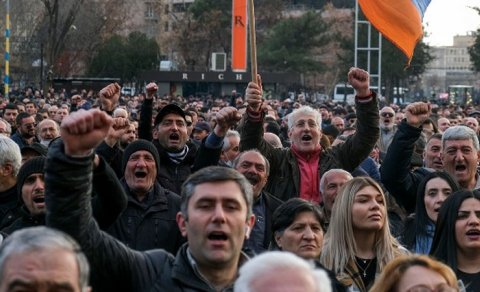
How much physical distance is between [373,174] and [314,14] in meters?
63.5

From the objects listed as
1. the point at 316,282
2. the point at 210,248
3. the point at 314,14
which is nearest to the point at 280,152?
the point at 210,248

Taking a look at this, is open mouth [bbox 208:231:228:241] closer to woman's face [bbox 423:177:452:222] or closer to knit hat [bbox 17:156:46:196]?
knit hat [bbox 17:156:46:196]

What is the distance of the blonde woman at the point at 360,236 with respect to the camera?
6.72 meters

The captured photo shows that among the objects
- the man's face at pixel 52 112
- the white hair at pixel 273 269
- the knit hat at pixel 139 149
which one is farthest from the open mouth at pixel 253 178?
the man's face at pixel 52 112

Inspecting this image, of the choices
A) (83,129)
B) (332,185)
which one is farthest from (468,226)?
(83,129)

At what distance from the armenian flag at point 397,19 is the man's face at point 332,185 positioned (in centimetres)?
377

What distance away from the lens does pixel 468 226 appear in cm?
677

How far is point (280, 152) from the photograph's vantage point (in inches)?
370

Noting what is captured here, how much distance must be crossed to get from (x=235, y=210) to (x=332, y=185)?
11.0 ft

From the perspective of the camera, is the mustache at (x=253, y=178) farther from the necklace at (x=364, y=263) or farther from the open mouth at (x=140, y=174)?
the necklace at (x=364, y=263)

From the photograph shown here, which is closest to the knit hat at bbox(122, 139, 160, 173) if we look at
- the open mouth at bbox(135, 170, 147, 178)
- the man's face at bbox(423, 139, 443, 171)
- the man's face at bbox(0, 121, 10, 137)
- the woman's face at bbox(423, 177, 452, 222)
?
the open mouth at bbox(135, 170, 147, 178)

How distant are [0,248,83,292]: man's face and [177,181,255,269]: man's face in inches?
37.5

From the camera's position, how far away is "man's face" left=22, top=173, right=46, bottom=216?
297 inches

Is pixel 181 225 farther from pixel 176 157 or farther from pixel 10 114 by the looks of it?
pixel 10 114
